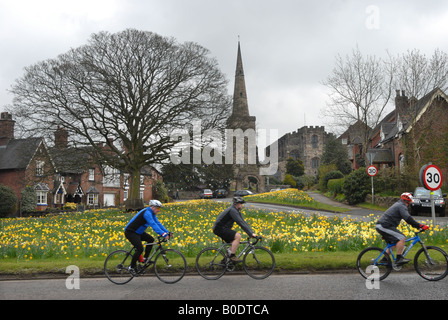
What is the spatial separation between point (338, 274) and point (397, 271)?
4.56 feet

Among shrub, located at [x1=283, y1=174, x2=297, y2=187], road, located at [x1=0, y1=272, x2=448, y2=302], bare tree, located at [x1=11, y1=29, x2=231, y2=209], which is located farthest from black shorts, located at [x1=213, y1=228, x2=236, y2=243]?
shrub, located at [x1=283, y1=174, x2=297, y2=187]

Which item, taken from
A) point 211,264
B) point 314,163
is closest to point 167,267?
point 211,264

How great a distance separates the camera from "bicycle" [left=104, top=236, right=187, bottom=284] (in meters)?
8.99

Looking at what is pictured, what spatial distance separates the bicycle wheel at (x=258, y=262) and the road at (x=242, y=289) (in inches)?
13.5

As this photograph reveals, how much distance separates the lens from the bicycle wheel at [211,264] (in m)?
9.21

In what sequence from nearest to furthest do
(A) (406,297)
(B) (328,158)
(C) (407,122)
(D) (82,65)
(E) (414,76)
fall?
(A) (406,297) → (D) (82,65) → (E) (414,76) → (C) (407,122) → (B) (328,158)

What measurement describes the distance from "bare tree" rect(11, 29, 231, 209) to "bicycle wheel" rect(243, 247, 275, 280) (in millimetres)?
18714

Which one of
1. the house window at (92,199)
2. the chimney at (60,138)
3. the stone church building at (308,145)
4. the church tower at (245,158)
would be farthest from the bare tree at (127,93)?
the stone church building at (308,145)

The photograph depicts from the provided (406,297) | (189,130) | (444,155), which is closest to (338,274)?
(406,297)

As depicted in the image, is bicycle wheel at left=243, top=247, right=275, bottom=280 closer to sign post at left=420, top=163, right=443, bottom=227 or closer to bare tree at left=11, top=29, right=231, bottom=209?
sign post at left=420, top=163, right=443, bottom=227

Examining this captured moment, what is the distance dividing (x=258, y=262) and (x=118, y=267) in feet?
10.4

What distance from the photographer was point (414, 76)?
3206 cm

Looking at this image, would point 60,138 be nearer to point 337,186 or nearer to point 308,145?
point 337,186
